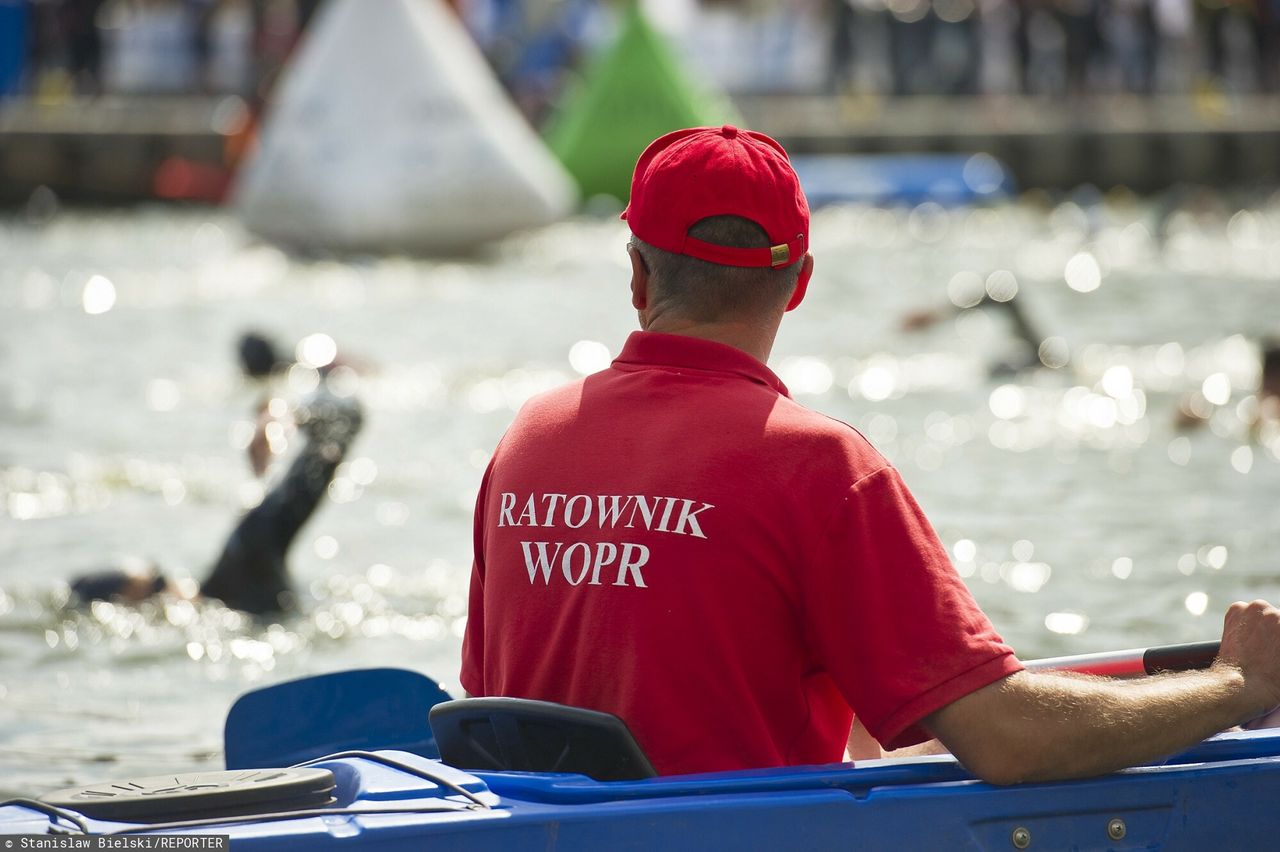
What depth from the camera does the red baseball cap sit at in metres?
2.72

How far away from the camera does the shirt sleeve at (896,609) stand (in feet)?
8.54

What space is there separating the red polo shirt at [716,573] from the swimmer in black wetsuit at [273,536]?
400 cm

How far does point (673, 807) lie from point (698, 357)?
66cm

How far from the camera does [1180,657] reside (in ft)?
11.0

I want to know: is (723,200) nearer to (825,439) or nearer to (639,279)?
(639,279)

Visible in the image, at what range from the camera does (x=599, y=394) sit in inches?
111

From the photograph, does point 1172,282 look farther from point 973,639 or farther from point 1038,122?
point 973,639

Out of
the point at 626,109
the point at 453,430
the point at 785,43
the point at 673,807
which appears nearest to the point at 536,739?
the point at 673,807

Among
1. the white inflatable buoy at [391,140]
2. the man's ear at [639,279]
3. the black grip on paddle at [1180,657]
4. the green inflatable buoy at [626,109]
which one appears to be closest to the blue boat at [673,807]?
the black grip on paddle at [1180,657]

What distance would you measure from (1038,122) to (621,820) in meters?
23.9

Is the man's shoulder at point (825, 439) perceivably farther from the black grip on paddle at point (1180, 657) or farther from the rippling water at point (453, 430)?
the rippling water at point (453, 430)

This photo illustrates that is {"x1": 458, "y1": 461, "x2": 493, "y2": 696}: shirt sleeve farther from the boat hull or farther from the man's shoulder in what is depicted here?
the man's shoulder

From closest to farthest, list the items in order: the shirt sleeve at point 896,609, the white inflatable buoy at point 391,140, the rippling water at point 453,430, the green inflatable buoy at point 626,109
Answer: the shirt sleeve at point 896,609 → the rippling water at point 453,430 → the white inflatable buoy at point 391,140 → the green inflatable buoy at point 626,109

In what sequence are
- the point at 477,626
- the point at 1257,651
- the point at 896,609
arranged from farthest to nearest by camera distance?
the point at 477,626 → the point at 1257,651 → the point at 896,609
